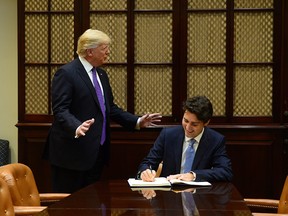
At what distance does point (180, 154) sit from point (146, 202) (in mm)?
901

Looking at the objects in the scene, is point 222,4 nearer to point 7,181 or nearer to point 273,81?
point 273,81

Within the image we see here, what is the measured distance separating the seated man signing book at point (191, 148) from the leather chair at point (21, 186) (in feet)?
2.09

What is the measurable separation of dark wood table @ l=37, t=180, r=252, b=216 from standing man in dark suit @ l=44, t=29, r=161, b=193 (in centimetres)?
86

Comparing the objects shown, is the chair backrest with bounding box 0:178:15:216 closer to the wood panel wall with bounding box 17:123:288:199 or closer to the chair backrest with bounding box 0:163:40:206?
the chair backrest with bounding box 0:163:40:206

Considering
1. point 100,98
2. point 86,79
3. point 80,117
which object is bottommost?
point 80,117

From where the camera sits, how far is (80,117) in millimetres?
4039

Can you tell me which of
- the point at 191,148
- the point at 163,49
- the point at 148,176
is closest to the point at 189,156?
the point at 191,148

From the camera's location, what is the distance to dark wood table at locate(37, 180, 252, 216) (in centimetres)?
244

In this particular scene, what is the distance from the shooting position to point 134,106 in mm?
4883

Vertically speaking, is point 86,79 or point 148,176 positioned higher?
point 86,79

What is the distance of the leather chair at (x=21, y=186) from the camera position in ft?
10.1

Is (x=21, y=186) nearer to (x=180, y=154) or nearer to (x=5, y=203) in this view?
(x=5, y=203)

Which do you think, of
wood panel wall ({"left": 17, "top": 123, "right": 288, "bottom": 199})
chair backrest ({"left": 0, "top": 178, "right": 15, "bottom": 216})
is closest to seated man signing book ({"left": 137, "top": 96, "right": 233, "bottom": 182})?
chair backrest ({"left": 0, "top": 178, "right": 15, "bottom": 216})

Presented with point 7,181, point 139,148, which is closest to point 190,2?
point 139,148
